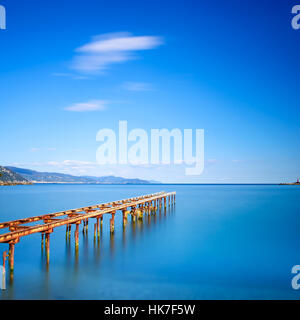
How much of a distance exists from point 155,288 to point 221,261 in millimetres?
5530

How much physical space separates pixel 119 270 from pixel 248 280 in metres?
5.56

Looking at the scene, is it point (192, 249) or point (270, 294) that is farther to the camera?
point (192, 249)

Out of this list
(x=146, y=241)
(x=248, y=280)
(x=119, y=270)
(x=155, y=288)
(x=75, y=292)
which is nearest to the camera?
(x=75, y=292)

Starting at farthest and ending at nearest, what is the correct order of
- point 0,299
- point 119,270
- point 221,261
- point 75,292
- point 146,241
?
point 146,241 < point 221,261 < point 119,270 < point 75,292 < point 0,299

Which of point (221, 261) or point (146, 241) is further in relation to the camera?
point (146, 241)

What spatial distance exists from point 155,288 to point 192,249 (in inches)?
292

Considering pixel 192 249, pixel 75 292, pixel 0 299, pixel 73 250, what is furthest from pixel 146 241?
pixel 0 299

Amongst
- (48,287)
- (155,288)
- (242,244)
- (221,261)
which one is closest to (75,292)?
(48,287)

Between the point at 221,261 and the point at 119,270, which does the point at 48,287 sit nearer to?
the point at 119,270

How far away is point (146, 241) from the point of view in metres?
20.3

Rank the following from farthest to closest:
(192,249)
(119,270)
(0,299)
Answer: (192,249)
(119,270)
(0,299)

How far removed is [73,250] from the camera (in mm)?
17031
